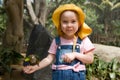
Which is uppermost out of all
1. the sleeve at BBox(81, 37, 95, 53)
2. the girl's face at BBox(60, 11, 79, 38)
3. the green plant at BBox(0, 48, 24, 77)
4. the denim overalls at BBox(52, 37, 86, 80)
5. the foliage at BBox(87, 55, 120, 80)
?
the girl's face at BBox(60, 11, 79, 38)

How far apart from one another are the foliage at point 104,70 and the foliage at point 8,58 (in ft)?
5.03

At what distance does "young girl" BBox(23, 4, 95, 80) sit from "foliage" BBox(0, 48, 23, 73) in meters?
3.55

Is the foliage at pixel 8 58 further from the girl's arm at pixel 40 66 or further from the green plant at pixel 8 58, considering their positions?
the girl's arm at pixel 40 66

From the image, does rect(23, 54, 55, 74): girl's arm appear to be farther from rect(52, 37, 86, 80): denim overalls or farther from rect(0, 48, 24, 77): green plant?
rect(0, 48, 24, 77): green plant

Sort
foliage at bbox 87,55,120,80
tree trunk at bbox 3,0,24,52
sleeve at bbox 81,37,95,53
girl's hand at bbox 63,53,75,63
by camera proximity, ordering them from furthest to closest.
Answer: tree trunk at bbox 3,0,24,52 < foliage at bbox 87,55,120,80 < sleeve at bbox 81,37,95,53 < girl's hand at bbox 63,53,75,63

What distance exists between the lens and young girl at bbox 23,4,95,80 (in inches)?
98.9

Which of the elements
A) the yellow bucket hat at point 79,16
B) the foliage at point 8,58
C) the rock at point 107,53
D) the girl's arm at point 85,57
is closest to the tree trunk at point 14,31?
the foliage at point 8,58

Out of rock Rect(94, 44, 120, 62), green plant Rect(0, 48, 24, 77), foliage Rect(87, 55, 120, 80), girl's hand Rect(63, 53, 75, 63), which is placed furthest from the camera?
rock Rect(94, 44, 120, 62)

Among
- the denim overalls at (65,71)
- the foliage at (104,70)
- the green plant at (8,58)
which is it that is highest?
the denim overalls at (65,71)

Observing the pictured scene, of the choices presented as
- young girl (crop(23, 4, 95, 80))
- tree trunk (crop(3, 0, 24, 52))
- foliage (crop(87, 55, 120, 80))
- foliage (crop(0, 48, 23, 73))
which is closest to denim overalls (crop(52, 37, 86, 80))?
young girl (crop(23, 4, 95, 80))

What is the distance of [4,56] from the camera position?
20.6 ft

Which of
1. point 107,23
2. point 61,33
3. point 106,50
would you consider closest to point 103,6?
point 107,23

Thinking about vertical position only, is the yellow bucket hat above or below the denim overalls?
above

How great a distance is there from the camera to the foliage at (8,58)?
6071 mm
